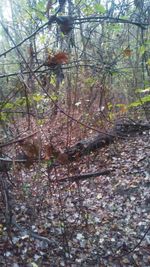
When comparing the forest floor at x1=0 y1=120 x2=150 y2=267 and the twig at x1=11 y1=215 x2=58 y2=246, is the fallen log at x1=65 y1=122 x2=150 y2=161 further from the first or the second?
the twig at x1=11 y1=215 x2=58 y2=246

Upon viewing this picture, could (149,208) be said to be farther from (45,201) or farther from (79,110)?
(79,110)

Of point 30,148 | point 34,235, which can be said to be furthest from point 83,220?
point 30,148

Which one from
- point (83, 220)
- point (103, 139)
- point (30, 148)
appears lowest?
point (83, 220)

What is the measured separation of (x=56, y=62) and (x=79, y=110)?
3.98 metres

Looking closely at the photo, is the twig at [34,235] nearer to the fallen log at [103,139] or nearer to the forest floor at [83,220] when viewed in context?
the forest floor at [83,220]

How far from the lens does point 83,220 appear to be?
11.0 ft

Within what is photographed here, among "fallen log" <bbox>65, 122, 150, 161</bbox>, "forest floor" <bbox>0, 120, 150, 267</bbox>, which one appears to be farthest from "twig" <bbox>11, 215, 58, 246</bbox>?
"fallen log" <bbox>65, 122, 150, 161</bbox>

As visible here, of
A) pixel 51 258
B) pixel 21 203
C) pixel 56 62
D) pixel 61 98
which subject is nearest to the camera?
pixel 56 62

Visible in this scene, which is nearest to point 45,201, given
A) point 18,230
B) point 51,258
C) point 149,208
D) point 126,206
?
point 18,230

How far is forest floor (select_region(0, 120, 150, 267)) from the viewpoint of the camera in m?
2.85

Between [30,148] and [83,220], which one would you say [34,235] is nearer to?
[83,220]

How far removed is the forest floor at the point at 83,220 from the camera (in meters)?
2.85

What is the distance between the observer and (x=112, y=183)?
4203 millimetres

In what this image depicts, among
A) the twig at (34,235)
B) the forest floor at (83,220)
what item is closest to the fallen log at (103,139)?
the forest floor at (83,220)
